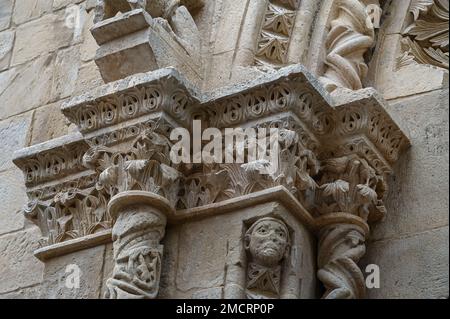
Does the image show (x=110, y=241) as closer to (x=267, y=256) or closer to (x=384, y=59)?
(x=267, y=256)

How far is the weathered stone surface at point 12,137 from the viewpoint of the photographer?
19.2 ft

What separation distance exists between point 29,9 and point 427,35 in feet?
6.09

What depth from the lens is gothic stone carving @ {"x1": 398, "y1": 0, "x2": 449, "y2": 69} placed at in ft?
17.3

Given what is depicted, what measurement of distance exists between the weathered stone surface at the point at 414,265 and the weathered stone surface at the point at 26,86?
1689mm

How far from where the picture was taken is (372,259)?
4.89 metres

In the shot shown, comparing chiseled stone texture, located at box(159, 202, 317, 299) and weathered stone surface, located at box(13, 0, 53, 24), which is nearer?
chiseled stone texture, located at box(159, 202, 317, 299)

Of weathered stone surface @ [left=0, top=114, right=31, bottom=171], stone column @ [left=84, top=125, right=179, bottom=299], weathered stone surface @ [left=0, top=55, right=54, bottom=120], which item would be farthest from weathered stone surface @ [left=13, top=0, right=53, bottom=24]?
stone column @ [left=84, top=125, right=179, bottom=299]

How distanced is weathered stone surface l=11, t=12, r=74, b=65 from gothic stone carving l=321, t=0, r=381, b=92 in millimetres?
1277

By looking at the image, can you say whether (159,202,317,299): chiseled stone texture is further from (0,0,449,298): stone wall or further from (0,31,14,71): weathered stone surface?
(0,31,14,71): weathered stone surface

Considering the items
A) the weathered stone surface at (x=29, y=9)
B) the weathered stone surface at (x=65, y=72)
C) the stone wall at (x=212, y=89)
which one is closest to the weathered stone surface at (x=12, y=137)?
the stone wall at (x=212, y=89)

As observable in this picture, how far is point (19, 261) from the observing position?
5.51m

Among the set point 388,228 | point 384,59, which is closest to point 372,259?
point 388,228

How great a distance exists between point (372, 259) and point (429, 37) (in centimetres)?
94

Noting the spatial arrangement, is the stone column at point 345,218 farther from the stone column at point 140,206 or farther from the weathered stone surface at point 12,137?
the weathered stone surface at point 12,137
